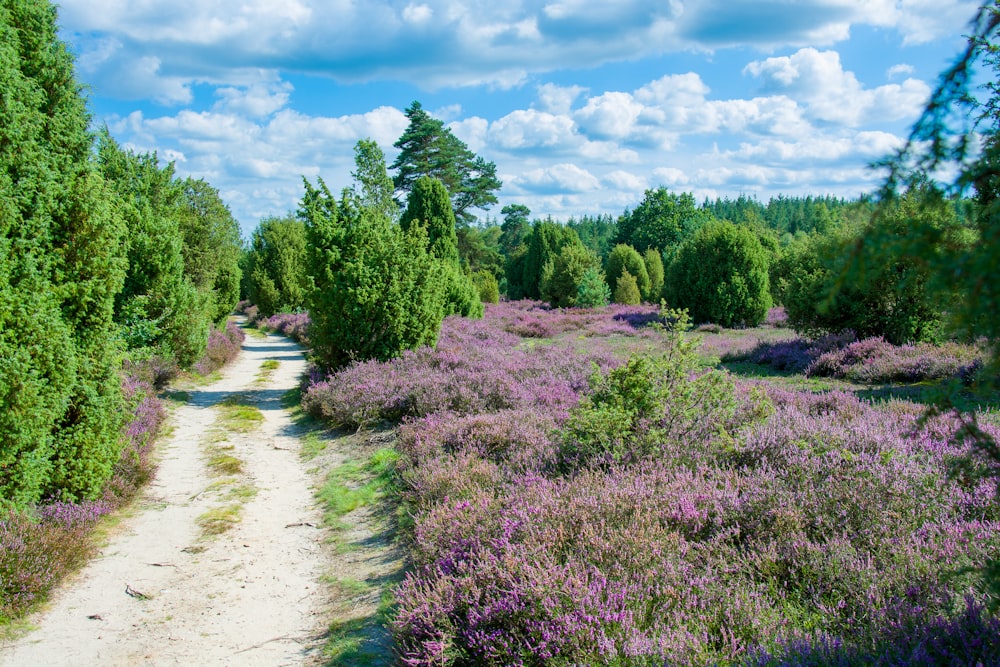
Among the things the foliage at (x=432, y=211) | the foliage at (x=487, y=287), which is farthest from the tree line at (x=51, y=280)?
the foliage at (x=487, y=287)

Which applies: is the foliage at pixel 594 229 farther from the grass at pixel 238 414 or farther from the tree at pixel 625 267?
the grass at pixel 238 414

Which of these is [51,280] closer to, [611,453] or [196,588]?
[196,588]

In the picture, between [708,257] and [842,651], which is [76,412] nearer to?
[842,651]

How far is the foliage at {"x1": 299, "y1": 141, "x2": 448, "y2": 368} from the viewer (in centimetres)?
1242

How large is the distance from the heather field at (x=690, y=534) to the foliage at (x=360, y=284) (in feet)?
18.5

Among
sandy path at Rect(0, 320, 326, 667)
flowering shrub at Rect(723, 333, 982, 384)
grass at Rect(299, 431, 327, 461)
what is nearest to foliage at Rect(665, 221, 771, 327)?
flowering shrub at Rect(723, 333, 982, 384)

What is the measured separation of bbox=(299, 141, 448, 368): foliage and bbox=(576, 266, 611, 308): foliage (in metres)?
20.5

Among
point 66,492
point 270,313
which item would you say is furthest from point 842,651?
point 270,313

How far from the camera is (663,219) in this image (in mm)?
62781

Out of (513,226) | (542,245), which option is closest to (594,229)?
Answer: (513,226)

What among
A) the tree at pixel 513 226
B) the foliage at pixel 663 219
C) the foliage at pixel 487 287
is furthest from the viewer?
the tree at pixel 513 226

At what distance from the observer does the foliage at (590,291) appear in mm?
32688

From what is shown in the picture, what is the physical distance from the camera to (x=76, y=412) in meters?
5.72

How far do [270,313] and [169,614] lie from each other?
111 feet
